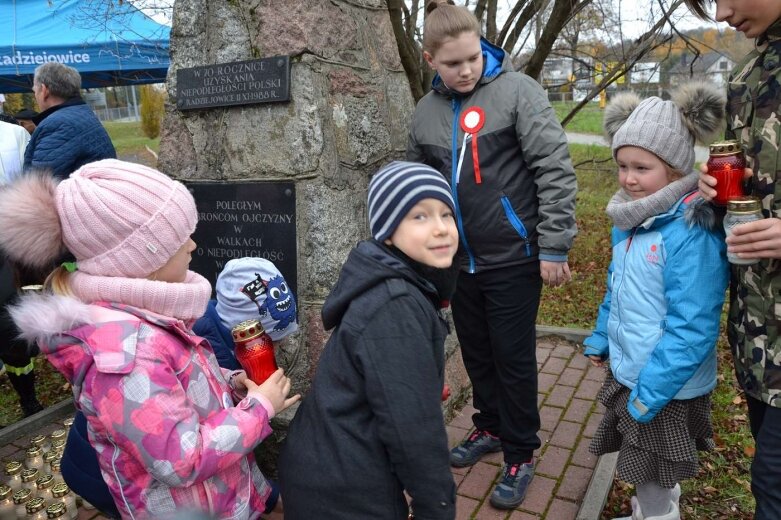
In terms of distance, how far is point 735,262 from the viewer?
1714 millimetres

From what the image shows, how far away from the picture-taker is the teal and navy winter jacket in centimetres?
238

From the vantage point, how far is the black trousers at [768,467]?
166cm

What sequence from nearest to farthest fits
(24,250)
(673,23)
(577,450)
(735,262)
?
1. (24,250)
2. (735,262)
3. (577,450)
4. (673,23)

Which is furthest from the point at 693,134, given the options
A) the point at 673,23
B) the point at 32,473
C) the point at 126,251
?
the point at 673,23

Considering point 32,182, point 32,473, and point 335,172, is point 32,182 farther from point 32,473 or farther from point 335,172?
point 32,473

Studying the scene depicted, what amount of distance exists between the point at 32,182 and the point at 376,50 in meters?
1.98

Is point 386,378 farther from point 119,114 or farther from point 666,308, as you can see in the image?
point 119,114

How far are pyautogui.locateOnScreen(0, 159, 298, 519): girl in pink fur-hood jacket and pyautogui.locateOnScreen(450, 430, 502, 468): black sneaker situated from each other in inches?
59.7

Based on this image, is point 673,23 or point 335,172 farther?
point 673,23

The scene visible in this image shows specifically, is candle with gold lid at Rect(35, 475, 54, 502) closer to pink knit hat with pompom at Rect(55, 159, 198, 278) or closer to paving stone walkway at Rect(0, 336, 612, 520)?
paving stone walkway at Rect(0, 336, 612, 520)

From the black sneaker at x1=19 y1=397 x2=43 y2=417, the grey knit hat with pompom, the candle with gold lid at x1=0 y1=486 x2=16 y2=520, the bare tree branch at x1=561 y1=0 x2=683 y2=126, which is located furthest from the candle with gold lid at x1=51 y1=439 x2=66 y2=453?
the bare tree branch at x1=561 y1=0 x2=683 y2=126

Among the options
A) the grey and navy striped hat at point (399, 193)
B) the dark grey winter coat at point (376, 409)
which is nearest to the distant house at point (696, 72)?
the grey and navy striped hat at point (399, 193)

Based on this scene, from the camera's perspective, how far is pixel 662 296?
209cm

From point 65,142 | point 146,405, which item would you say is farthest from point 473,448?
point 65,142
